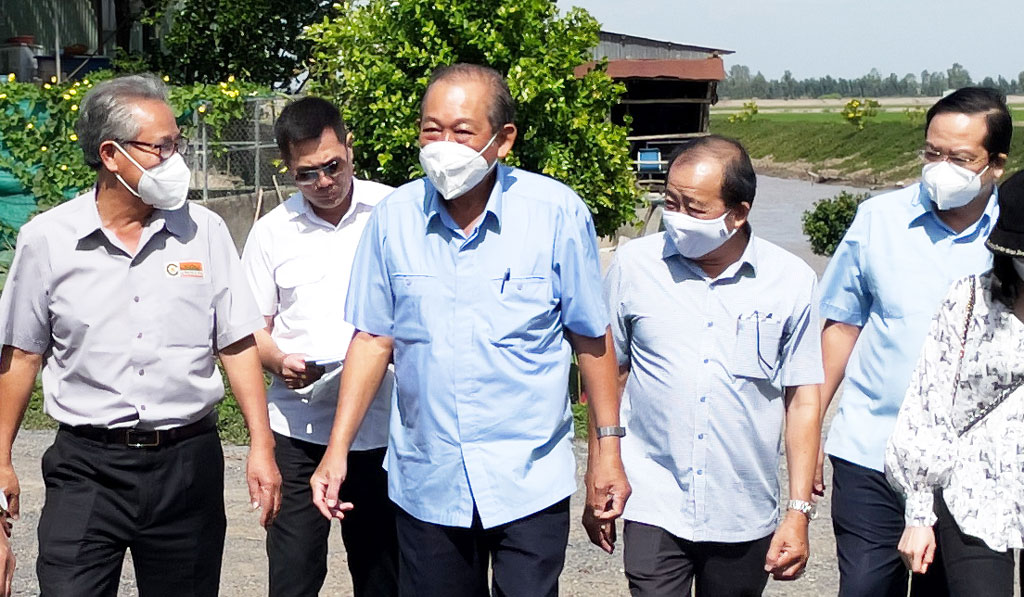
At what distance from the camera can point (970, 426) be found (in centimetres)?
315

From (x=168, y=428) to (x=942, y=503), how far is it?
6.46 ft

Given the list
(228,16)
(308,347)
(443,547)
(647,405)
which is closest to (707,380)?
(647,405)

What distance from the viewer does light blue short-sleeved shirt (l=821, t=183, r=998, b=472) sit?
379 cm

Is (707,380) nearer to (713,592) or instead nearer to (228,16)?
(713,592)

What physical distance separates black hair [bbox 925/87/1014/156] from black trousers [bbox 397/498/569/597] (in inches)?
64.0

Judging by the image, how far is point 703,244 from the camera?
3.52 meters

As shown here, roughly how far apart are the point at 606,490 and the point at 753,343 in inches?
22.2

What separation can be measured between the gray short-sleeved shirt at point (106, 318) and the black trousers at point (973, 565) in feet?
6.34

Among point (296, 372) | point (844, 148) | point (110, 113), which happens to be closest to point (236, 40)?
point (296, 372)

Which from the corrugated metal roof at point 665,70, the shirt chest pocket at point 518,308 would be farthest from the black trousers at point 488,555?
the corrugated metal roof at point 665,70

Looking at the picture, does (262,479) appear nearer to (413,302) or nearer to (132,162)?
(413,302)

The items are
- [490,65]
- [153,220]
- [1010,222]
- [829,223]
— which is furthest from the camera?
[829,223]

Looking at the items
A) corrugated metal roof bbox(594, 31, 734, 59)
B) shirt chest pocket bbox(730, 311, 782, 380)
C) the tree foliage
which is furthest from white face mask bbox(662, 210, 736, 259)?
corrugated metal roof bbox(594, 31, 734, 59)

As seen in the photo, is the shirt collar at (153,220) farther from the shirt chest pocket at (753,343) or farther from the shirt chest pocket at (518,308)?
the shirt chest pocket at (753,343)
